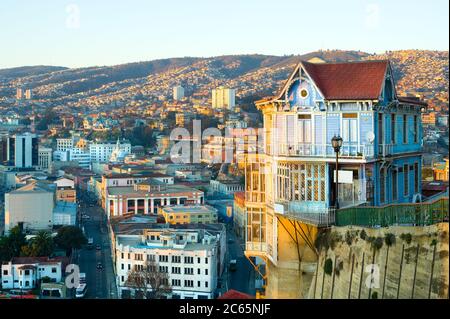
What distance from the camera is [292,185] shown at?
682cm

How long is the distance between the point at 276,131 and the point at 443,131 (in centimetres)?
4062

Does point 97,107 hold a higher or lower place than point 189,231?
higher

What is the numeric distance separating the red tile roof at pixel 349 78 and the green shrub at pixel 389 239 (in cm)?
178

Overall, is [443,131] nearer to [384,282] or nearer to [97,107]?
[384,282]

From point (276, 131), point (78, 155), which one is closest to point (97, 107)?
point (78, 155)

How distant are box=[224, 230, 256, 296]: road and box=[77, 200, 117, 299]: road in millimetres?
4019

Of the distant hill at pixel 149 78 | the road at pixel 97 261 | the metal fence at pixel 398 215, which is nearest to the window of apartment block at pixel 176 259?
the road at pixel 97 261

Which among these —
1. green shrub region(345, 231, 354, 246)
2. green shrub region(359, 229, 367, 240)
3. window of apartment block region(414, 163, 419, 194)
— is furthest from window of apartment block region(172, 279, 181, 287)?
green shrub region(359, 229, 367, 240)

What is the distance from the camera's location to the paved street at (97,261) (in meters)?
22.9

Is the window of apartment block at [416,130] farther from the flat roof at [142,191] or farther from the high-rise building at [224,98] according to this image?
the high-rise building at [224,98]

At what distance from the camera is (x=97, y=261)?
2780 centimetres

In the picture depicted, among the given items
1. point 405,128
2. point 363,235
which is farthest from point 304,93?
point 363,235

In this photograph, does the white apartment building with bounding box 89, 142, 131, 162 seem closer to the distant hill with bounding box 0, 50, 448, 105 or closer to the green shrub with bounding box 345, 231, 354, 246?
the distant hill with bounding box 0, 50, 448, 105

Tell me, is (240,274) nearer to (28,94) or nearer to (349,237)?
(349,237)
